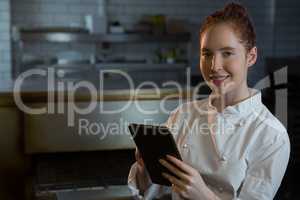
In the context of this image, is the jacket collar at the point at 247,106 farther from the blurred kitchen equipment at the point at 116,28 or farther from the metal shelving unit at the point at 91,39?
the blurred kitchen equipment at the point at 116,28

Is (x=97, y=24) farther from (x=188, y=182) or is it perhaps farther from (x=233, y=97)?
(x=188, y=182)

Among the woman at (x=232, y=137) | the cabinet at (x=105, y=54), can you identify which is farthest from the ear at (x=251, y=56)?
the cabinet at (x=105, y=54)

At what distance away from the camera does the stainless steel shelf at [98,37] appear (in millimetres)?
3378

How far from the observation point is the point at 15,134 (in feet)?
5.26

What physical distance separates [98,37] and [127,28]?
1.38 feet

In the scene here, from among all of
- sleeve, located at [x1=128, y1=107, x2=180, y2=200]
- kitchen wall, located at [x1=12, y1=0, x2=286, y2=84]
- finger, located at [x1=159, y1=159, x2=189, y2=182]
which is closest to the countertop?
sleeve, located at [x1=128, y1=107, x2=180, y2=200]

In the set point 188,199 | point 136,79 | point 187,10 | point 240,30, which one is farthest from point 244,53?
point 187,10

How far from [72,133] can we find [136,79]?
2.21m

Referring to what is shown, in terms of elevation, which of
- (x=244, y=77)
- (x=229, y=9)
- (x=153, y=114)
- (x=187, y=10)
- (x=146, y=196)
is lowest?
(x=146, y=196)

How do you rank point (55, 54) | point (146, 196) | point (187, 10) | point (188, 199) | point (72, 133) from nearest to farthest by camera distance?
point (188, 199)
point (146, 196)
point (72, 133)
point (55, 54)
point (187, 10)

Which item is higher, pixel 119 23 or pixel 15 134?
pixel 119 23

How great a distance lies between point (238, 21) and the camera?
892 mm

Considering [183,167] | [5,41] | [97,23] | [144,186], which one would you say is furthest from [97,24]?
[183,167]

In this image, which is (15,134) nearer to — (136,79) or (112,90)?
(112,90)
